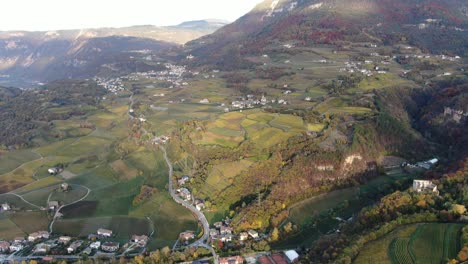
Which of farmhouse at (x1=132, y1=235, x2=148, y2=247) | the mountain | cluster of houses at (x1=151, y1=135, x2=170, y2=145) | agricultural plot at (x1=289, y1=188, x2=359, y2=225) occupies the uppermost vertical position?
the mountain

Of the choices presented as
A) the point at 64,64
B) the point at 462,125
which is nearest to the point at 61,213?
the point at 462,125

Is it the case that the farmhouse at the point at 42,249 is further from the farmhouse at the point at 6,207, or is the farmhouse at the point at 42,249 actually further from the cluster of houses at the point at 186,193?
the cluster of houses at the point at 186,193

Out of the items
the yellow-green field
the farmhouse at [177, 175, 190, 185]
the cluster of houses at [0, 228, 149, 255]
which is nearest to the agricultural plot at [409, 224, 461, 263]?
the cluster of houses at [0, 228, 149, 255]

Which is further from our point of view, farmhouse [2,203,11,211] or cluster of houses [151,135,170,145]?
cluster of houses [151,135,170,145]

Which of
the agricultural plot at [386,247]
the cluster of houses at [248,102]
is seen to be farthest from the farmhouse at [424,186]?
the cluster of houses at [248,102]

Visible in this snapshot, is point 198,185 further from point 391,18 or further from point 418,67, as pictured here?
point 391,18

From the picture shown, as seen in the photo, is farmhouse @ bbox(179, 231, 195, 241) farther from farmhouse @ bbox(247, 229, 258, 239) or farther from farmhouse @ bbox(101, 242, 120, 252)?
farmhouse @ bbox(101, 242, 120, 252)
